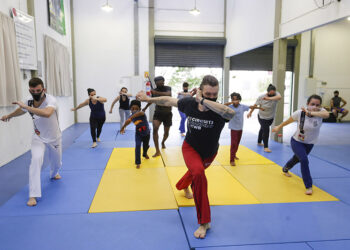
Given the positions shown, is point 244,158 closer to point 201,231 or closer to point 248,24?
point 201,231

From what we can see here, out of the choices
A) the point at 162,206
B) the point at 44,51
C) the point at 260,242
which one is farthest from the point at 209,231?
the point at 44,51

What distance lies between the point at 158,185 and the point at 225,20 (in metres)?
10.1

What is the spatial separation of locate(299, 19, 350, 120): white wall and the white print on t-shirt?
36.6 ft

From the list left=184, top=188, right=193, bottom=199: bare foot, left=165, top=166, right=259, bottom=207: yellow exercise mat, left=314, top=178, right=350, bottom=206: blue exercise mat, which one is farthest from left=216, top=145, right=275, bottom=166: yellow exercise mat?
left=184, top=188, right=193, bottom=199: bare foot

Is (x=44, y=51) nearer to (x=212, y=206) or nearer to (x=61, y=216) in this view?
(x=61, y=216)

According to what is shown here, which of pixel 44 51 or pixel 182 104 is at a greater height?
pixel 44 51

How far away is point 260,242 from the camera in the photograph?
2.69 m

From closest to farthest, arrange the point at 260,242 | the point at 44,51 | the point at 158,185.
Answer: the point at 260,242, the point at 158,185, the point at 44,51

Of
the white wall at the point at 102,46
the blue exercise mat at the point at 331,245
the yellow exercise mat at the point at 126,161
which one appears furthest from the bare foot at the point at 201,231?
the white wall at the point at 102,46

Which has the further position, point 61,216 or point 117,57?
point 117,57

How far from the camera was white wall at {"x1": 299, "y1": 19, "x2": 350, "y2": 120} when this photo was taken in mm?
12312

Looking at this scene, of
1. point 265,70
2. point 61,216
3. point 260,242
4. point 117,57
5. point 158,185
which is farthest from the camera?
point 265,70

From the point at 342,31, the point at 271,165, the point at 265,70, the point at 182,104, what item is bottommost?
the point at 271,165

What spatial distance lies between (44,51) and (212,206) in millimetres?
6938
